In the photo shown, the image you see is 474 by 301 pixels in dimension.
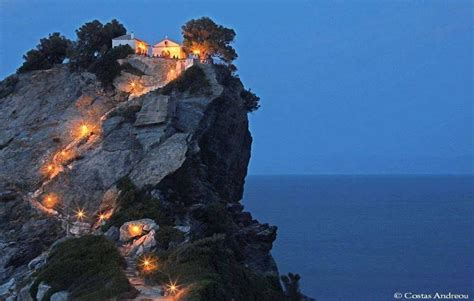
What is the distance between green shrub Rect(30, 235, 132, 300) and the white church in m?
30.7

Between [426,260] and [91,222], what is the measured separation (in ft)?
184

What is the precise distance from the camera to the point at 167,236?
116 feet

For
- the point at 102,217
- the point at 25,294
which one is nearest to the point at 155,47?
the point at 102,217

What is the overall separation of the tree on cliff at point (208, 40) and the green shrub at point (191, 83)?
6.88m

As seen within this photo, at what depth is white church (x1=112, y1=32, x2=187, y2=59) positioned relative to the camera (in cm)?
6194

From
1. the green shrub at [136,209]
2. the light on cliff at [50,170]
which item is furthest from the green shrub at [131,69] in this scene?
the green shrub at [136,209]

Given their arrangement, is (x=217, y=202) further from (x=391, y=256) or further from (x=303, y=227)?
(x=303, y=227)

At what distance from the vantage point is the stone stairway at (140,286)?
1080 inches

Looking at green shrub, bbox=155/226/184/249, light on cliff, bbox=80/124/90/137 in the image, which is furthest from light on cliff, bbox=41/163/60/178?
green shrub, bbox=155/226/184/249

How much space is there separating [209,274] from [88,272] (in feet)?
18.3

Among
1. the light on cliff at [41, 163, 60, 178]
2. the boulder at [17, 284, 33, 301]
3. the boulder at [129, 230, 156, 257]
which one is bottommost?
the boulder at [17, 284, 33, 301]

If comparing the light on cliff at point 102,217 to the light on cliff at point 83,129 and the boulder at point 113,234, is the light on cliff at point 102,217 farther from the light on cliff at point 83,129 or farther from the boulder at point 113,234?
the light on cliff at point 83,129

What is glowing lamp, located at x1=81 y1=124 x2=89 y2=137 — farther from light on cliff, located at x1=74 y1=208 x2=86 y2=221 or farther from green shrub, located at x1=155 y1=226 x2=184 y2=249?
green shrub, located at x1=155 y1=226 x2=184 y2=249

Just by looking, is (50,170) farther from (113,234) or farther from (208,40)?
(208,40)
